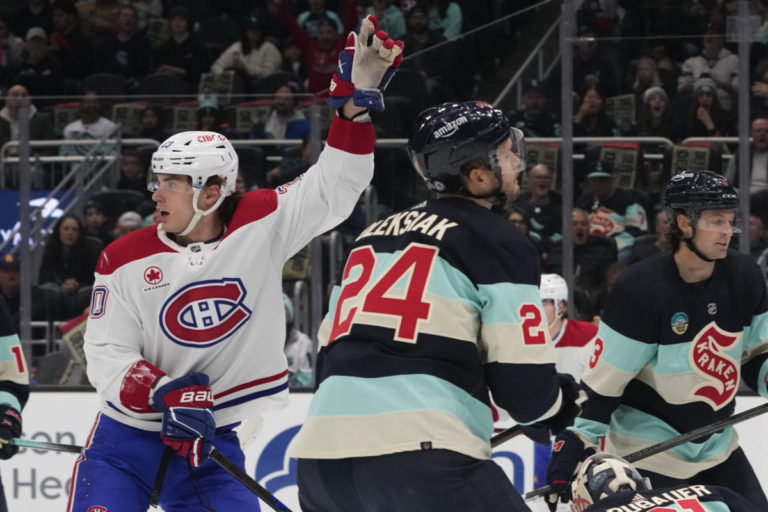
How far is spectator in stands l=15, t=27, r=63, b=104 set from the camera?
1013cm

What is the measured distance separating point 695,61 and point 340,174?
2.77 meters

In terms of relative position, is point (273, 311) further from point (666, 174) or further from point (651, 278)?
point (666, 174)

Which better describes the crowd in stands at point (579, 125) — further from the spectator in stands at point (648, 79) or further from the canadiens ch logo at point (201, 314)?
the canadiens ch logo at point (201, 314)

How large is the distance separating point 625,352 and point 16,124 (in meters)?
3.64

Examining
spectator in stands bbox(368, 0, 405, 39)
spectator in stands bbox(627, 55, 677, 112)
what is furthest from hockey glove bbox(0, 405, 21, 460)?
spectator in stands bbox(368, 0, 405, 39)

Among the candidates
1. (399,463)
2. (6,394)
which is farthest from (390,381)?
(6,394)

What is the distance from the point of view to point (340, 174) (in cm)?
359

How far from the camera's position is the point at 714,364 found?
359cm

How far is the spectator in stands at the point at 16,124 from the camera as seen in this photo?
618cm

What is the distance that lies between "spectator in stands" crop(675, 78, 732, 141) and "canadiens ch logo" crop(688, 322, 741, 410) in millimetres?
2444

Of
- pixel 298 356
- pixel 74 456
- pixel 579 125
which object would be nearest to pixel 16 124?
pixel 74 456

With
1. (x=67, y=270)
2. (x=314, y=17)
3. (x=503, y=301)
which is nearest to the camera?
(x=503, y=301)

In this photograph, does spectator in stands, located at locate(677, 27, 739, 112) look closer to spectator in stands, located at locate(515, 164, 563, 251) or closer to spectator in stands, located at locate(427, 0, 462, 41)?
spectator in stands, located at locate(515, 164, 563, 251)

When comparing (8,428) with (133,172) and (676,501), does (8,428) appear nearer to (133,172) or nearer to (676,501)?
(676,501)
